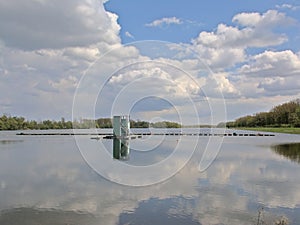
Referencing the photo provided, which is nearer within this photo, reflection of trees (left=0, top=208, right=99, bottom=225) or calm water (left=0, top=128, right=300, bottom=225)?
reflection of trees (left=0, top=208, right=99, bottom=225)

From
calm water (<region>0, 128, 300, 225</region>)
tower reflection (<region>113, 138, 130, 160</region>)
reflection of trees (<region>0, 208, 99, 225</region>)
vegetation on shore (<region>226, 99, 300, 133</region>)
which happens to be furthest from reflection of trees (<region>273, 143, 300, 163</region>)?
vegetation on shore (<region>226, 99, 300, 133</region>)

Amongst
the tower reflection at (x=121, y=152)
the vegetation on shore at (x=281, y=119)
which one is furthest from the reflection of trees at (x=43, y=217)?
the vegetation on shore at (x=281, y=119)

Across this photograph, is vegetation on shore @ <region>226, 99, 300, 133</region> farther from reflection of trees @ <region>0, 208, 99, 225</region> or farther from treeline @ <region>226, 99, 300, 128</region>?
reflection of trees @ <region>0, 208, 99, 225</region>

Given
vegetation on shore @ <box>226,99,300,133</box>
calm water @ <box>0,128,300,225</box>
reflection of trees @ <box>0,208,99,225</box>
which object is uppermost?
vegetation on shore @ <box>226,99,300,133</box>

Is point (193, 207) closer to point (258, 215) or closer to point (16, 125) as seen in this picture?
point (258, 215)

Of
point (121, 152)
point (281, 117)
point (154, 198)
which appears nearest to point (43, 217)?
point (154, 198)

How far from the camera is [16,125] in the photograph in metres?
141

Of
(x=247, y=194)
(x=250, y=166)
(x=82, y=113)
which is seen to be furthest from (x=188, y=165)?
(x=82, y=113)

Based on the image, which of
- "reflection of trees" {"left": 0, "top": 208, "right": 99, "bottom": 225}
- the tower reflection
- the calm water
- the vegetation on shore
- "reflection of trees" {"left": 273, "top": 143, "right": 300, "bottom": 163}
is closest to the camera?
"reflection of trees" {"left": 0, "top": 208, "right": 99, "bottom": 225}

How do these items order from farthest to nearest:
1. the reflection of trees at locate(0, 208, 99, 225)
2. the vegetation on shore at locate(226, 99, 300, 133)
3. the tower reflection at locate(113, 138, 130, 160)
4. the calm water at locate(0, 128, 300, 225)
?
1. the vegetation on shore at locate(226, 99, 300, 133)
2. the tower reflection at locate(113, 138, 130, 160)
3. the calm water at locate(0, 128, 300, 225)
4. the reflection of trees at locate(0, 208, 99, 225)

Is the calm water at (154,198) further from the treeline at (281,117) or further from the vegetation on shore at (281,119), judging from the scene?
the treeline at (281,117)

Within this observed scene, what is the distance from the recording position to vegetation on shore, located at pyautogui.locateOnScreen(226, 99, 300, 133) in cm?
9494

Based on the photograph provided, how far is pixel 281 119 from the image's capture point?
108000 millimetres

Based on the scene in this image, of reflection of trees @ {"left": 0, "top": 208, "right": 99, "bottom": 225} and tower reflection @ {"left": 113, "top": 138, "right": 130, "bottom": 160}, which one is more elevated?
tower reflection @ {"left": 113, "top": 138, "right": 130, "bottom": 160}
